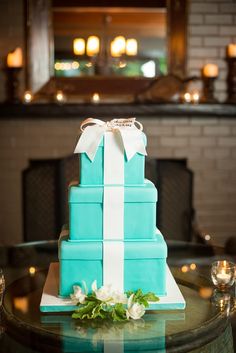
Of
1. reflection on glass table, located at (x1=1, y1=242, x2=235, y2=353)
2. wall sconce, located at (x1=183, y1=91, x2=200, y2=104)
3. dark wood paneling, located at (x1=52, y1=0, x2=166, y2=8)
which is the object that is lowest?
reflection on glass table, located at (x1=1, y1=242, x2=235, y2=353)

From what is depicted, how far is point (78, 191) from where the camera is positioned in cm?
155

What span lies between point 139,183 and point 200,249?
104cm

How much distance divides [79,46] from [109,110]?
0.49m

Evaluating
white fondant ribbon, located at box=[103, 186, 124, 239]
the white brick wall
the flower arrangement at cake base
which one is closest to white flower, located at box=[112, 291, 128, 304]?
the flower arrangement at cake base

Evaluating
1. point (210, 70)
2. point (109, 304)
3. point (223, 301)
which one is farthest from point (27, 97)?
point (109, 304)

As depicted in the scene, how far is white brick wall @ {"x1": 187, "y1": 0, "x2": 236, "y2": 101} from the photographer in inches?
165

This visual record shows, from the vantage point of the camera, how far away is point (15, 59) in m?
4.03

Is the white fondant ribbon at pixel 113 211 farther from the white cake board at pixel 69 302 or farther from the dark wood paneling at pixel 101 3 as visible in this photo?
the dark wood paneling at pixel 101 3

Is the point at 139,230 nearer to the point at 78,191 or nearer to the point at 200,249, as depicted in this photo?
the point at 78,191

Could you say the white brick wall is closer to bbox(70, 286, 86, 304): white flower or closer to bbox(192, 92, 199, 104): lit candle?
bbox(192, 92, 199, 104): lit candle

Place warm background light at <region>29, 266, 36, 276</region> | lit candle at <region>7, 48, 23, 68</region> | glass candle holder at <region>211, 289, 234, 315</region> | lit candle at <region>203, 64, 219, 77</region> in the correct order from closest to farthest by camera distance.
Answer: glass candle holder at <region>211, 289, 234, 315</region>, warm background light at <region>29, 266, 36, 276</region>, lit candle at <region>7, 48, 23, 68</region>, lit candle at <region>203, 64, 219, 77</region>

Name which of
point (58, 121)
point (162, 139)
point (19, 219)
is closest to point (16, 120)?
point (58, 121)

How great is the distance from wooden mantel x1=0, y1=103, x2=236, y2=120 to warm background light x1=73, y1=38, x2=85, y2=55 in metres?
0.38

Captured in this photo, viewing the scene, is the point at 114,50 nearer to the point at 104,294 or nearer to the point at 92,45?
the point at 92,45
